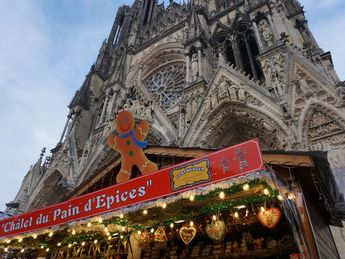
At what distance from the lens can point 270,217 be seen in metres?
4.87

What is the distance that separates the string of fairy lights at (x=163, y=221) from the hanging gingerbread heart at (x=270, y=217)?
0.12m

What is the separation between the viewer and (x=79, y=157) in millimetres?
15969

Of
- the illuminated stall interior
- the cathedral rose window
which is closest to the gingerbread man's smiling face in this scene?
the illuminated stall interior

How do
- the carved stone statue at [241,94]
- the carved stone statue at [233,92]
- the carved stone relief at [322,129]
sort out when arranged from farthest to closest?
the carved stone statue at [233,92]
the carved stone statue at [241,94]
the carved stone relief at [322,129]

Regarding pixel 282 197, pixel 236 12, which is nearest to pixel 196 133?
pixel 282 197

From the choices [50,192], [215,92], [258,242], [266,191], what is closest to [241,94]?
[215,92]

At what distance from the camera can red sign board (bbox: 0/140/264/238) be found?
4.11 metres

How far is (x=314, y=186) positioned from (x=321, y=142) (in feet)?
11.4

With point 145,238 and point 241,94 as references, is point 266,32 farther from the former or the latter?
point 145,238

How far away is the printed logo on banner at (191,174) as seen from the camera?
438 cm

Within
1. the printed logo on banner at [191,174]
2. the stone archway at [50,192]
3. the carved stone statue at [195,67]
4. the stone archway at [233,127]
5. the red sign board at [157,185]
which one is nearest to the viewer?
the red sign board at [157,185]

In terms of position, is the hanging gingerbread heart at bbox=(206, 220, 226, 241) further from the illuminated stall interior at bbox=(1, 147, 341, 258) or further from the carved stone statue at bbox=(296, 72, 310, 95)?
the carved stone statue at bbox=(296, 72, 310, 95)

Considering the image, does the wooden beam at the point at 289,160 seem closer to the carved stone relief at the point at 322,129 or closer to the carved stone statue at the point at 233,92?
the carved stone relief at the point at 322,129

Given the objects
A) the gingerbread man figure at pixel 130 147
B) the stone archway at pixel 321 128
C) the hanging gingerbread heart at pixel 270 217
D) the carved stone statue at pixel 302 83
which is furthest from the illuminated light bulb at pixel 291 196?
the carved stone statue at pixel 302 83
